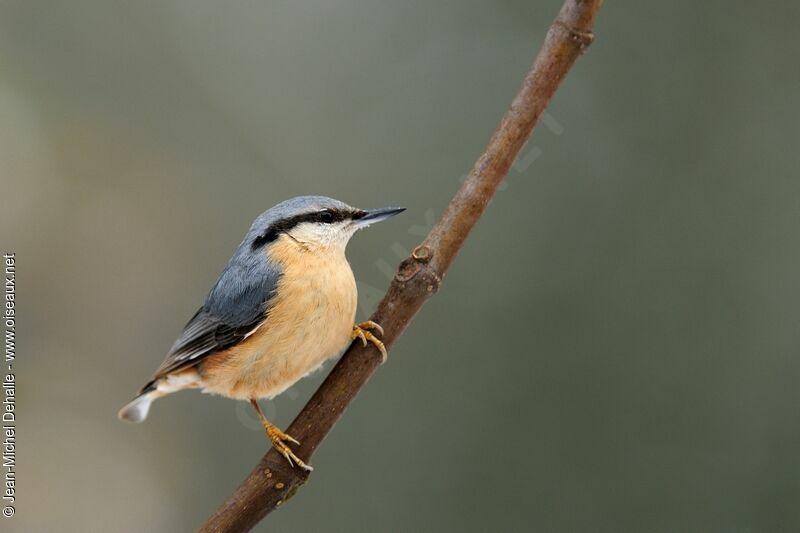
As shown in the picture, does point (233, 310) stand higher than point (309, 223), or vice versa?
point (309, 223)

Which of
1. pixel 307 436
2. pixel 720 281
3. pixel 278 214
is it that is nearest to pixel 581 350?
pixel 720 281

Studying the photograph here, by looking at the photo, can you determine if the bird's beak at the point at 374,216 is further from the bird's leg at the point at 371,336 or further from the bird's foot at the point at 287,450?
the bird's foot at the point at 287,450

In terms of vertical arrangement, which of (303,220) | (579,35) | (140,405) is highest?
(579,35)

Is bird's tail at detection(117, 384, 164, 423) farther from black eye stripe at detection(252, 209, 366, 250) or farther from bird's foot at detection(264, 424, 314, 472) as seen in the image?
bird's foot at detection(264, 424, 314, 472)

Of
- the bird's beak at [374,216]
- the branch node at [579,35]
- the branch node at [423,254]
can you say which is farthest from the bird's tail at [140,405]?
the branch node at [579,35]

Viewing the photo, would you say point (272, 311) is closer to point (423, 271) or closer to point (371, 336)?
point (371, 336)

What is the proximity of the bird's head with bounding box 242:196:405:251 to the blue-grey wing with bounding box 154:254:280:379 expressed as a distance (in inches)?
3.0

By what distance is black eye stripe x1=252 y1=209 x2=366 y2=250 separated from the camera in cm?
231

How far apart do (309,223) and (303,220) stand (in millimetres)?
20

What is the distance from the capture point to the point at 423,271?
1.89 m

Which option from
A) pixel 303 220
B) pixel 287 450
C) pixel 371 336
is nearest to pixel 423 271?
pixel 371 336

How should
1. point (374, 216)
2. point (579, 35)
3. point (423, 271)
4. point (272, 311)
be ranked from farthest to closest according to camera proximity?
point (272, 311), point (374, 216), point (423, 271), point (579, 35)

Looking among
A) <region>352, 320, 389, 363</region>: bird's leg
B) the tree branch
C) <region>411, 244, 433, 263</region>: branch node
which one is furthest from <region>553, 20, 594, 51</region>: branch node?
<region>352, 320, 389, 363</region>: bird's leg

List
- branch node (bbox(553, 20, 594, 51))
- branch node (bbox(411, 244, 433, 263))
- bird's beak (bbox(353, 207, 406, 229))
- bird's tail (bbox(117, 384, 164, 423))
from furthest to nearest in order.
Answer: bird's tail (bbox(117, 384, 164, 423)) < bird's beak (bbox(353, 207, 406, 229)) < branch node (bbox(411, 244, 433, 263)) < branch node (bbox(553, 20, 594, 51))
